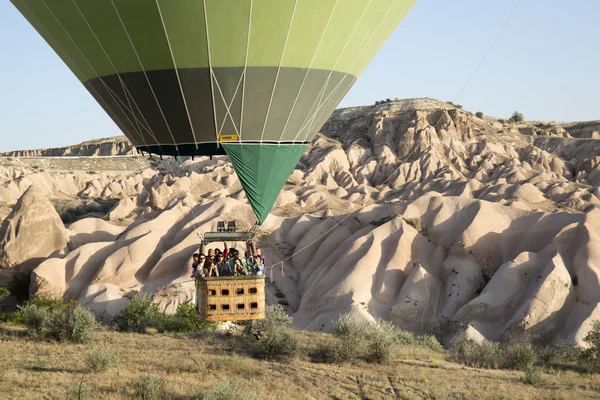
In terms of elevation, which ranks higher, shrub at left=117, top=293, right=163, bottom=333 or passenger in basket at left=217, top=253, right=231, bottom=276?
passenger in basket at left=217, top=253, right=231, bottom=276

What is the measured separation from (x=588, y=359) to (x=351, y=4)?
386 inches

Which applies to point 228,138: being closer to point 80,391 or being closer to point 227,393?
point 227,393

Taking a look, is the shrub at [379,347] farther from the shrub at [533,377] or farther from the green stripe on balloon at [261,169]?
the green stripe on balloon at [261,169]

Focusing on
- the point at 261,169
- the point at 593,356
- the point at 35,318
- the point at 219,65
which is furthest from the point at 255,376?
the point at 35,318

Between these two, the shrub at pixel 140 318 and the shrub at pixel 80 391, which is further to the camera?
the shrub at pixel 140 318

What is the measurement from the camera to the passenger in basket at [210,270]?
12452 mm

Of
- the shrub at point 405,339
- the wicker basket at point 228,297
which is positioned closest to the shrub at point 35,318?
the wicker basket at point 228,297

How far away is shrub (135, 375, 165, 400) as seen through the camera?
42.2 ft

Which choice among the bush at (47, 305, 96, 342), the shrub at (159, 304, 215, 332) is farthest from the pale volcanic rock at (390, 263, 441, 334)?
the bush at (47, 305, 96, 342)

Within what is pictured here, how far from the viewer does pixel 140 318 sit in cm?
2366

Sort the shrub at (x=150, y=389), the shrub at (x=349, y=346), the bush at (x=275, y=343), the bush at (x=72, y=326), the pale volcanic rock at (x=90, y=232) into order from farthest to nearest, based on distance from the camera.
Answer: the pale volcanic rock at (x=90, y=232)
the bush at (x=72, y=326)
the bush at (x=275, y=343)
the shrub at (x=349, y=346)
the shrub at (x=150, y=389)

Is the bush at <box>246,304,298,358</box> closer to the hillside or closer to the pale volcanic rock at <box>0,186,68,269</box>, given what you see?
the hillside

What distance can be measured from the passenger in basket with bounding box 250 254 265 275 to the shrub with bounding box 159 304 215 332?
10139 millimetres

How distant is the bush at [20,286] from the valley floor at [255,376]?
54.0 ft
